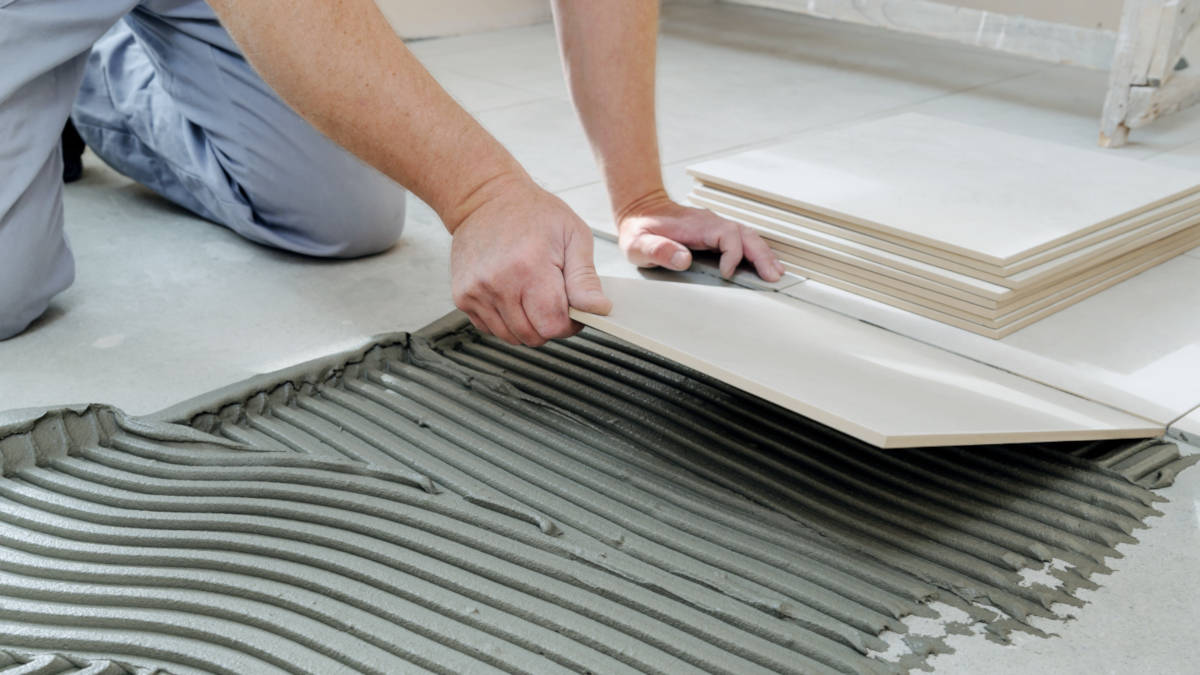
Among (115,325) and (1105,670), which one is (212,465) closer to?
(115,325)

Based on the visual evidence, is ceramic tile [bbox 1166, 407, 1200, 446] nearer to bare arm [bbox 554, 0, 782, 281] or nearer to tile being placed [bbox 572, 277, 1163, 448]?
tile being placed [bbox 572, 277, 1163, 448]

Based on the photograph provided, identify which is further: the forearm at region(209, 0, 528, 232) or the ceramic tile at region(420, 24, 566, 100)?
the ceramic tile at region(420, 24, 566, 100)

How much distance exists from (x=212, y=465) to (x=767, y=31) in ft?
10.9

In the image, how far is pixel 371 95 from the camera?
4.23ft

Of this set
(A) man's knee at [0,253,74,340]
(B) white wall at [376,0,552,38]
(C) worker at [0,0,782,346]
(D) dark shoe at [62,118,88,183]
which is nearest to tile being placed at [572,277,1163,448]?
(C) worker at [0,0,782,346]

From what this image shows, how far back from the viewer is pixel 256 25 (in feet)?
4.15

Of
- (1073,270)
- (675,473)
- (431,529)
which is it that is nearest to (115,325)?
(431,529)

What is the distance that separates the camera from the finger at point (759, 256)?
180 cm

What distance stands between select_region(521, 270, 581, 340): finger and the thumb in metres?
0.01

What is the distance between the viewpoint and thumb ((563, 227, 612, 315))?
1.32 metres

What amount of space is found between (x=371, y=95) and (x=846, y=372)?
643 mm

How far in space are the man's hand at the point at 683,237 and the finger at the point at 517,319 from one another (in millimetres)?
434

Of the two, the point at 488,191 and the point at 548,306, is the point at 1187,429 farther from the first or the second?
the point at 488,191

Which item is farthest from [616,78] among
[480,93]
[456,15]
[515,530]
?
[456,15]
